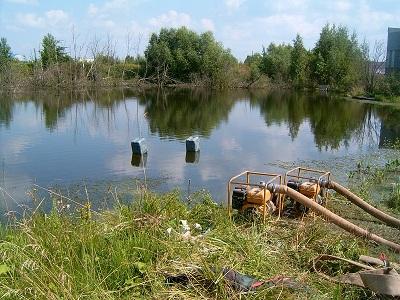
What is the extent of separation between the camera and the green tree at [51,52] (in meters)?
49.8

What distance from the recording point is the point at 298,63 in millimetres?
57344

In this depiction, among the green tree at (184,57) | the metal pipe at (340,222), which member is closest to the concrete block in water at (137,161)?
the metal pipe at (340,222)

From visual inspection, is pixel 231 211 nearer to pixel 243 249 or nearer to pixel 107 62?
pixel 243 249

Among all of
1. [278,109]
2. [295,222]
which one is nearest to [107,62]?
[278,109]

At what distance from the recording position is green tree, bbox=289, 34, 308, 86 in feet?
188

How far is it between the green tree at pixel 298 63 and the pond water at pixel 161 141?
2388 cm

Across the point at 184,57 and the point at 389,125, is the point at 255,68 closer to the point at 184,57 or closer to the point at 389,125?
the point at 184,57

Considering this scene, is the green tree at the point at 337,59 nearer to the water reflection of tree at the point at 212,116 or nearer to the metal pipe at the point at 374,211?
the water reflection of tree at the point at 212,116

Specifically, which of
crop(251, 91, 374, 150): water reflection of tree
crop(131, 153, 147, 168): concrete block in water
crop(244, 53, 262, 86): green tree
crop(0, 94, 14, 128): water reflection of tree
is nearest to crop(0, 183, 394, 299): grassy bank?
crop(131, 153, 147, 168): concrete block in water

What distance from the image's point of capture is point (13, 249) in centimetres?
410

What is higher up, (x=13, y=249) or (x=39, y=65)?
(x=39, y=65)

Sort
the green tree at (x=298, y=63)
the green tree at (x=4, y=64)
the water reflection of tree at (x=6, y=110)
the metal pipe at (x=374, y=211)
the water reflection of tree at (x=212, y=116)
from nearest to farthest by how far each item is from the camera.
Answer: the metal pipe at (x=374, y=211) < the water reflection of tree at (x=212, y=116) < the water reflection of tree at (x=6, y=110) < the green tree at (x=4, y=64) < the green tree at (x=298, y=63)

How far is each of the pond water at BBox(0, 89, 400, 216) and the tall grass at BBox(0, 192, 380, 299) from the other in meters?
0.72

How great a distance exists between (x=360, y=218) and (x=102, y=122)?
18.3 metres
